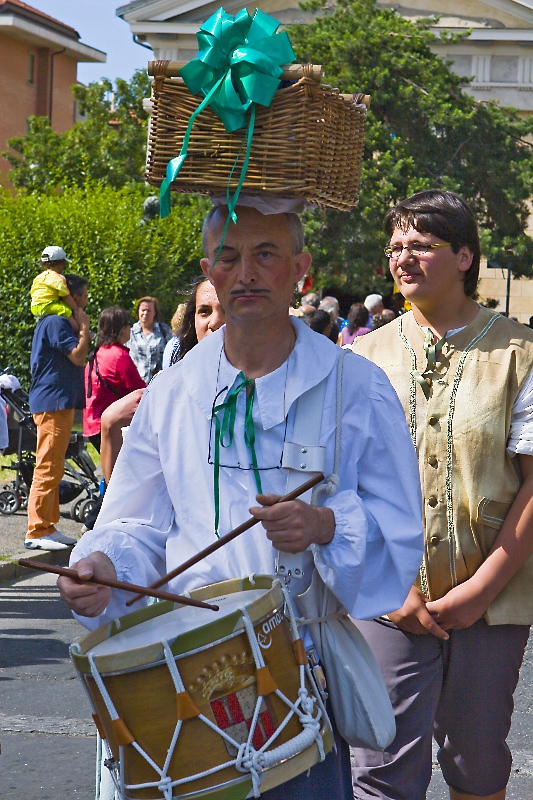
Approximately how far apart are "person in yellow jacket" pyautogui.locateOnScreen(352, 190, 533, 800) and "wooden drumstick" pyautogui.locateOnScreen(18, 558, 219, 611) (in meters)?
1.03

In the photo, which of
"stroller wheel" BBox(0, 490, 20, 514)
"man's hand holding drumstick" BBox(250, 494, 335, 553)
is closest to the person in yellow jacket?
"man's hand holding drumstick" BBox(250, 494, 335, 553)

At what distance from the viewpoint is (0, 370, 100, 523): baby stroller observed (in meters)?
10.3

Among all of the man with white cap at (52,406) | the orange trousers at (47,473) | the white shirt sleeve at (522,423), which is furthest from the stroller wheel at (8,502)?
the white shirt sleeve at (522,423)

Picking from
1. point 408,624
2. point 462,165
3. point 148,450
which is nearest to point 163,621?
point 148,450

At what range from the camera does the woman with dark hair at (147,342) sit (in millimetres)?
12789

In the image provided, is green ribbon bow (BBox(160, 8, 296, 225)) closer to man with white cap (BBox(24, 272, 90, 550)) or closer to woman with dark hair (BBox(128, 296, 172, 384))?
man with white cap (BBox(24, 272, 90, 550))

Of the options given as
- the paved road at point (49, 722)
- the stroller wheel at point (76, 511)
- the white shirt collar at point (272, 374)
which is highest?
Result: the white shirt collar at point (272, 374)

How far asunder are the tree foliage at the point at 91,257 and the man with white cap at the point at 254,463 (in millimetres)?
17913

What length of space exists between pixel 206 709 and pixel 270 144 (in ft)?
3.66

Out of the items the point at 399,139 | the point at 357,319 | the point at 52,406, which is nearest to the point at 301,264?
the point at 52,406

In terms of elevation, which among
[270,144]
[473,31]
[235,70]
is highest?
[473,31]

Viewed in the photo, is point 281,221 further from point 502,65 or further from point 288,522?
point 502,65

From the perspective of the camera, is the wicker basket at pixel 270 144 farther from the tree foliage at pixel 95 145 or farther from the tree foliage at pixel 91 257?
the tree foliage at pixel 95 145

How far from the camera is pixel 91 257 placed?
67.4 ft
